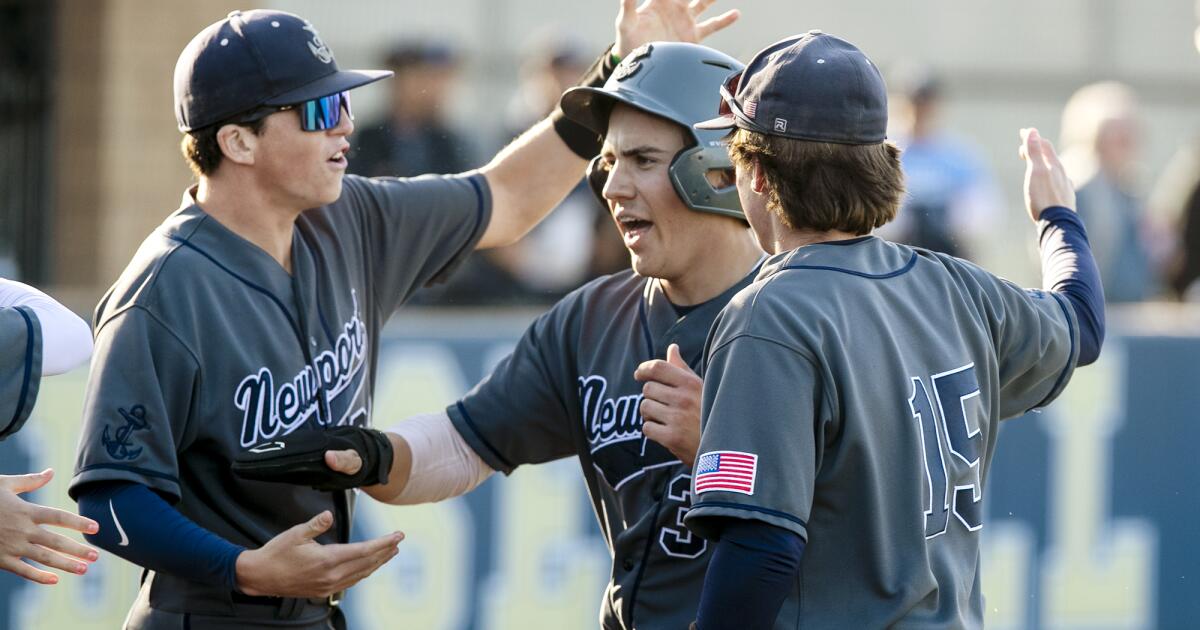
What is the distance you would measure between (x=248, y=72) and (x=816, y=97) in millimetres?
1392

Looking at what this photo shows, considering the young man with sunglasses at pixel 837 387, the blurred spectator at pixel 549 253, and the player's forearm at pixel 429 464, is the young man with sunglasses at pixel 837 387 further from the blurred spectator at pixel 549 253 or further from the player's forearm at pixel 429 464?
the blurred spectator at pixel 549 253

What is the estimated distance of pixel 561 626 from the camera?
252 inches

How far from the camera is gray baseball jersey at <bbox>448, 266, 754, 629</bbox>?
3215 mm

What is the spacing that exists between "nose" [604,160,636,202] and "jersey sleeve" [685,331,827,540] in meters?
0.79

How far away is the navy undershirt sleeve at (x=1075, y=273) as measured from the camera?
3.21m

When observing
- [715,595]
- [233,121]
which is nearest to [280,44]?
[233,121]

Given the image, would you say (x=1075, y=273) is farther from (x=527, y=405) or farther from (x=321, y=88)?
(x=321, y=88)

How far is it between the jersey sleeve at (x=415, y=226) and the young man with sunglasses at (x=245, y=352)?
0.05 feet

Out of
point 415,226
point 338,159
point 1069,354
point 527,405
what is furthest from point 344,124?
point 1069,354

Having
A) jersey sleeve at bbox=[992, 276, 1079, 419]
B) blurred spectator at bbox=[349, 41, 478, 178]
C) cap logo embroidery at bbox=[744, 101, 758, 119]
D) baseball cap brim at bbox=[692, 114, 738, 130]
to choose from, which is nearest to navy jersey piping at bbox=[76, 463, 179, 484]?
baseball cap brim at bbox=[692, 114, 738, 130]

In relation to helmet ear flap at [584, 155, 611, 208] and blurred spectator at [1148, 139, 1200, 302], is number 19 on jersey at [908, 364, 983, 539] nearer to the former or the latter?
helmet ear flap at [584, 155, 611, 208]

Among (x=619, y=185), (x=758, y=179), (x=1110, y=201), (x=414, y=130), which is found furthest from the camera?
(x=1110, y=201)

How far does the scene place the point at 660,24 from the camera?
3.94 meters

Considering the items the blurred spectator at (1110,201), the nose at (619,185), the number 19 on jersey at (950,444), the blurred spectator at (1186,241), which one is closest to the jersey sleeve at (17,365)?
the nose at (619,185)
